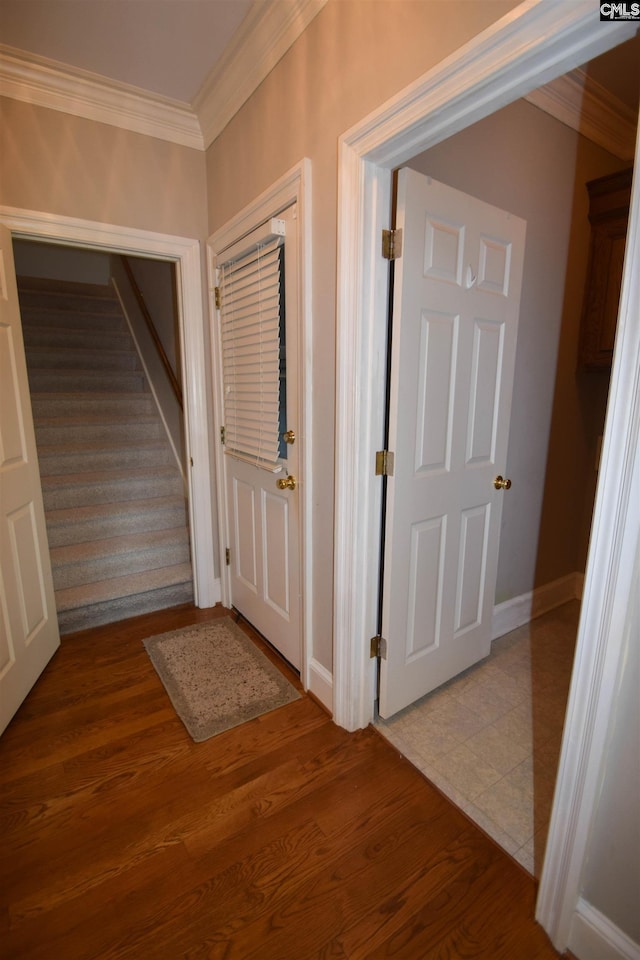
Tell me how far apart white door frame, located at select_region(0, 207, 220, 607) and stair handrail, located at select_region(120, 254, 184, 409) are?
735 millimetres

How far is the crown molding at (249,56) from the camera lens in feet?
4.85

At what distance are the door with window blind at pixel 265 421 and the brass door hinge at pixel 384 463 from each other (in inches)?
16.1

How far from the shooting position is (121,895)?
45.9 inches

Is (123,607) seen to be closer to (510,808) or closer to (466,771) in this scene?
(466,771)

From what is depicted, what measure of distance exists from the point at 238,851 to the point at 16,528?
59.2 inches

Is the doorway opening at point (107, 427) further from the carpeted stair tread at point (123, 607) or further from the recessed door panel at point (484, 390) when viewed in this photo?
the recessed door panel at point (484, 390)

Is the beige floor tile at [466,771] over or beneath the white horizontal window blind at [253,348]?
beneath

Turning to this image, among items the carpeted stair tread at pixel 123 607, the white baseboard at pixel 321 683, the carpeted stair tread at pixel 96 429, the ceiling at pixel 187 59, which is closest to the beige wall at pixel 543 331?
the ceiling at pixel 187 59

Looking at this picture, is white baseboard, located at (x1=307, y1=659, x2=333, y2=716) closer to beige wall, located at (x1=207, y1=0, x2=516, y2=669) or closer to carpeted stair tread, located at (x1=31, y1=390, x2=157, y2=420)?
beige wall, located at (x1=207, y1=0, x2=516, y2=669)

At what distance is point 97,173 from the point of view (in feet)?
6.69

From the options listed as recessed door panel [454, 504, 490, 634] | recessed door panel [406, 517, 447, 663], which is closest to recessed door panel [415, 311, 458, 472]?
recessed door panel [406, 517, 447, 663]

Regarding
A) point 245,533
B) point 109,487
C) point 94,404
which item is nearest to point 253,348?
point 245,533

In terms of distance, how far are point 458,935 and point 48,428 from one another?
3.66 m

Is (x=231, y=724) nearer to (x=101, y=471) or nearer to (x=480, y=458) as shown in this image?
(x=480, y=458)
